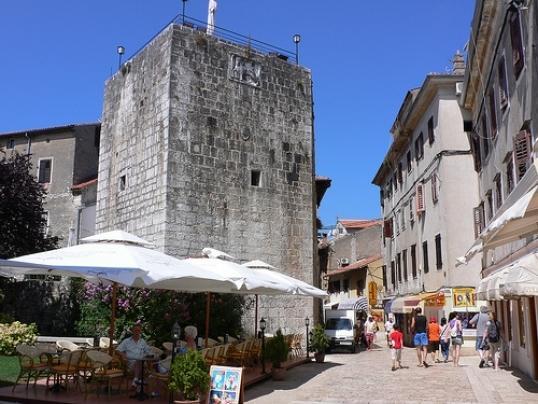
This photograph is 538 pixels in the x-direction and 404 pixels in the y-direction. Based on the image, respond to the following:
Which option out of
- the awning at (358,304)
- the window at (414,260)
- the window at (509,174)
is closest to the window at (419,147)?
the window at (414,260)

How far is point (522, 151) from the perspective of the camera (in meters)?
13.6

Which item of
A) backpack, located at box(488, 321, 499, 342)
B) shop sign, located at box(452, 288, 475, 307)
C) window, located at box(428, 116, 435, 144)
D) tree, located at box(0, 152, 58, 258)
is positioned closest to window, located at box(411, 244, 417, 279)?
window, located at box(428, 116, 435, 144)

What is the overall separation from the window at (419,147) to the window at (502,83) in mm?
11161

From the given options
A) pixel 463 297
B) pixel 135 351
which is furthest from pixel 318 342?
pixel 135 351

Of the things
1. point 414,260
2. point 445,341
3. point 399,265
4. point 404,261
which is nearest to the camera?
point 445,341

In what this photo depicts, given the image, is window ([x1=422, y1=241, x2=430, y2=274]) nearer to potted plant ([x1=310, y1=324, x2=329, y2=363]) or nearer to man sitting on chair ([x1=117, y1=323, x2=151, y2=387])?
potted plant ([x1=310, y1=324, x2=329, y2=363])

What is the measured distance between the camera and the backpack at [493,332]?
15.8m

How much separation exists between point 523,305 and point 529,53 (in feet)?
20.4

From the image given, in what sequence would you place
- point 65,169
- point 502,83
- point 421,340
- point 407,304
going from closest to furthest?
1. point 502,83
2. point 421,340
3. point 407,304
4. point 65,169

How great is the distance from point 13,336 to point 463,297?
52.9 ft

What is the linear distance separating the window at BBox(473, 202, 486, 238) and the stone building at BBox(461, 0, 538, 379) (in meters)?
0.04

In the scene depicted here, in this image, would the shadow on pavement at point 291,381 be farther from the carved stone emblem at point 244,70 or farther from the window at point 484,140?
the carved stone emblem at point 244,70

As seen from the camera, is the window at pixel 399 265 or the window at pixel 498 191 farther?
the window at pixel 399 265

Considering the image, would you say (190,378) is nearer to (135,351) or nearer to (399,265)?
(135,351)
